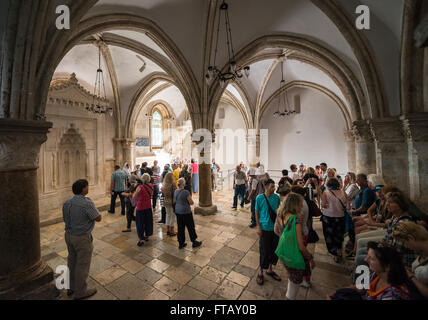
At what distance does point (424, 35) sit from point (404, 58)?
1856 millimetres

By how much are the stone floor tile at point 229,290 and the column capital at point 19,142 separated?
3.18 m

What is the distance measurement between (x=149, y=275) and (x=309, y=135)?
1206 centimetres

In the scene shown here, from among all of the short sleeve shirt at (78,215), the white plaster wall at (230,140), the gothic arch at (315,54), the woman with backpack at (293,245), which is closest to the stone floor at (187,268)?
the woman with backpack at (293,245)

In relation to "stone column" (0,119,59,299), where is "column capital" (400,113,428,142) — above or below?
above

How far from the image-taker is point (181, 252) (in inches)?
153

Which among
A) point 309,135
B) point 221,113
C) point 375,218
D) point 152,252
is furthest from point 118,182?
point 309,135

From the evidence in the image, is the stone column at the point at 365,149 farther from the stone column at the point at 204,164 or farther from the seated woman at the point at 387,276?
the seated woman at the point at 387,276

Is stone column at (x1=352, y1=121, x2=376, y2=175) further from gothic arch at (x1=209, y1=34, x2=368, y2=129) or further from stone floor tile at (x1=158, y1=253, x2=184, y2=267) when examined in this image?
stone floor tile at (x1=158, y1=253, x2=184, y2=267)

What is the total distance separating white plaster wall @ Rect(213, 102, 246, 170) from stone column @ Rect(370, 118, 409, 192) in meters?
10.3

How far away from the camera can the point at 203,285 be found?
292 centimetres

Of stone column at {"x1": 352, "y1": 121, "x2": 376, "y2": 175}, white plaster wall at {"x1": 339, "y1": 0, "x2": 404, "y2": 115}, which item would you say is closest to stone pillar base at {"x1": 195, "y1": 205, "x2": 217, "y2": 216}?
stone column at {"x1": 352, "y1": 121, "x2": 376, "y2": 175}

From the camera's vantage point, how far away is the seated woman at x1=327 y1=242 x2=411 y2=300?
1516mm

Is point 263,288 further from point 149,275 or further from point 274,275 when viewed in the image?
point 149,275
